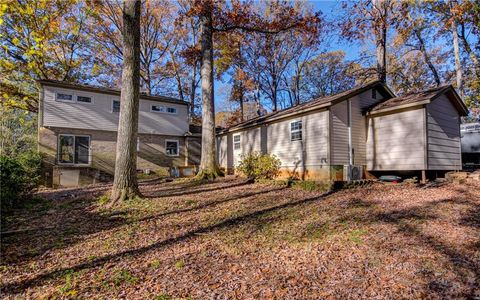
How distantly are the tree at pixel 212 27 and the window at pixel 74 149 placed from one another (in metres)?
8.41

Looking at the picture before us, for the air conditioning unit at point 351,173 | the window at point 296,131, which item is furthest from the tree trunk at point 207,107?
the air conditioning unit at point 351,173

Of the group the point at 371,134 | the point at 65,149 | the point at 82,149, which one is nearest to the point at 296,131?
the point at 371,134

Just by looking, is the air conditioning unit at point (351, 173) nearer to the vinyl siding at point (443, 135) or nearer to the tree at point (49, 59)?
the vinyl siding at point (443, 135)

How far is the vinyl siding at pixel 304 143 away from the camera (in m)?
10.9

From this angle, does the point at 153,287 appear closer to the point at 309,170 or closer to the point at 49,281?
the point at 49,281

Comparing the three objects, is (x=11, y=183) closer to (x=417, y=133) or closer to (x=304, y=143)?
(x=304, y=143)

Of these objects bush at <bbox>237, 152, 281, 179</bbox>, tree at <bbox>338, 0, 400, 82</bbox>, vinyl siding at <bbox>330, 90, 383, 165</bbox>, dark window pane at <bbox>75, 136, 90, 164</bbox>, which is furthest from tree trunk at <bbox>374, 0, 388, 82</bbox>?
dark window pane at <bbox>75, 136, 90, 164</bbox>

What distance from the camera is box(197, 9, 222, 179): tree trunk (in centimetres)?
1182

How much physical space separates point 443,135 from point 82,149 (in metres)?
18.4

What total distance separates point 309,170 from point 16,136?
2333cm

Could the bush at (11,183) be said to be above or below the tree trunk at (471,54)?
below

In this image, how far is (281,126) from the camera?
1320cm

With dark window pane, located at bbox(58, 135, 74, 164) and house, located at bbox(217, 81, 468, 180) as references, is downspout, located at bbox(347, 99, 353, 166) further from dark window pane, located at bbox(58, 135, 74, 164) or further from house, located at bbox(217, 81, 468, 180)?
dark window pane, located at bbox(58, 135, 74, 164)

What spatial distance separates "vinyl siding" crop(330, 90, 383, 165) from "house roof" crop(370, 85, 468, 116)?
0.52 metres
